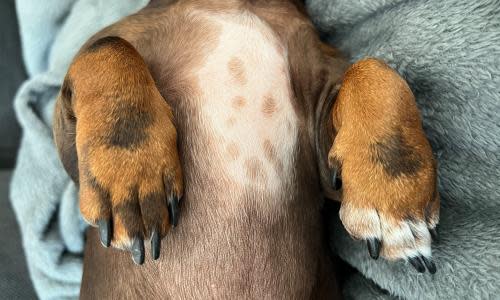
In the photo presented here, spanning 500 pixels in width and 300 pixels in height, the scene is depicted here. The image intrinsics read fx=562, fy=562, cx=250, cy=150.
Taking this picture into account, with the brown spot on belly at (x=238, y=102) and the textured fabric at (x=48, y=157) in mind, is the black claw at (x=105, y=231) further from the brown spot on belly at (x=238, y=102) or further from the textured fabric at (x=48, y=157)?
the textured fabric at (x=48, y=157)

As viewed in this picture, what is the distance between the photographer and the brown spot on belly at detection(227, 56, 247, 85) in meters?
1.40

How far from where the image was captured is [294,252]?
1324mm

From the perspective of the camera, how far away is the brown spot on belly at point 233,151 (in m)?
1.33

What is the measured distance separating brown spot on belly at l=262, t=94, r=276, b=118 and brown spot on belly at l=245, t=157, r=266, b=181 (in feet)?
0.40

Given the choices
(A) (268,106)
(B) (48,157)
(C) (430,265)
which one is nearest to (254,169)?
(A) (268,106)

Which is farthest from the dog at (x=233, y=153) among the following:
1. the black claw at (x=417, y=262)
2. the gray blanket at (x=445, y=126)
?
the gray blanket at (x=445, y=126)

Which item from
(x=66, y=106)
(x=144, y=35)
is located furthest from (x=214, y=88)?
(x=66, y=106)

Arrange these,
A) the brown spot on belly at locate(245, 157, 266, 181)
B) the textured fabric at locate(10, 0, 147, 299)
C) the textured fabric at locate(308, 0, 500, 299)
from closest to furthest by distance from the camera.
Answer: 1. the textured fabric at locate(308, 0, 500, 299)
2. the brown spot on belly at locate(245, 157, 266, 181)
3. the textured fabric at locate(10, 0, 147, 299)

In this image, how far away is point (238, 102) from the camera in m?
1.37

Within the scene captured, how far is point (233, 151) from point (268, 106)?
0.15 m

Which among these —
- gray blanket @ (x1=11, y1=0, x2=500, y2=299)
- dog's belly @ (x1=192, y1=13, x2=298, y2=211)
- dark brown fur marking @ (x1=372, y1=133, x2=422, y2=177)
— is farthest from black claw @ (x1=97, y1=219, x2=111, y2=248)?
gray blanket @ (x1=11, y1=0, x2=500, y2=299)

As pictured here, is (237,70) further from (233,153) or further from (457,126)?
(457,126)

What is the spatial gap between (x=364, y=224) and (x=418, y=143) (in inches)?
7.8

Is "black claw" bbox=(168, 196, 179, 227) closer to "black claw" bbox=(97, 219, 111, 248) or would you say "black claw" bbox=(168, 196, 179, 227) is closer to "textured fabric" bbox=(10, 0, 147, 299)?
"black claw" bbox=(97, 219, 111, 248)
